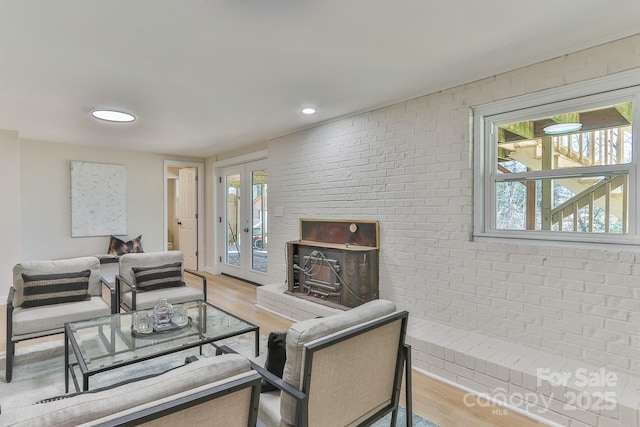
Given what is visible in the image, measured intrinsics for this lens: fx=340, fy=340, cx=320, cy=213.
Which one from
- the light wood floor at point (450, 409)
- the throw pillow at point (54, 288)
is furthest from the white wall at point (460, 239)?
the throw pillow at point (54, 288)

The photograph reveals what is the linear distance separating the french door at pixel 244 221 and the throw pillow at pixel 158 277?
5.44 ft

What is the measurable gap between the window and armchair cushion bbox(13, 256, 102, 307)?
354cm

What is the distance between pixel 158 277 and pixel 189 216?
138 inches

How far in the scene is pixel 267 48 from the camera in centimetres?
225

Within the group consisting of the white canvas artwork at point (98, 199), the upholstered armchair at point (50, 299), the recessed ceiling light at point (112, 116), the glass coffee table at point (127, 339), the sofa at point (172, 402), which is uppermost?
the recessed ceiling light at point (112, 116)

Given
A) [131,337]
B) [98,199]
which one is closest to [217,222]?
[98,199]

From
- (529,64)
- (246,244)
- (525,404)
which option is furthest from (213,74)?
(246,244)

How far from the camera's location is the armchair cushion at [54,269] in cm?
288

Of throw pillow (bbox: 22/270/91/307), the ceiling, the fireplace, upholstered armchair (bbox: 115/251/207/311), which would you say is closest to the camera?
the ceiling

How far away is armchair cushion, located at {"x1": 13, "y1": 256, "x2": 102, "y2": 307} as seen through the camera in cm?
288

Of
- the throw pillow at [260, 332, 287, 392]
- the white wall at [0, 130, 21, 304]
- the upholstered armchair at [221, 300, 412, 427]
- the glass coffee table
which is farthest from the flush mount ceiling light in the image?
the white wall at [0, 130, 21, 304]

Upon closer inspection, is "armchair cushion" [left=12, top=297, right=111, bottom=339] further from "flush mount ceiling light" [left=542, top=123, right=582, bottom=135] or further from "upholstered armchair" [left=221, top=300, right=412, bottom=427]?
"flush mount ceiling light" [left=542, top=123, right=582, bottom=135]

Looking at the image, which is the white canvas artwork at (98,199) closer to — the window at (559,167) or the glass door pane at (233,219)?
the glass door pane at (233,219)

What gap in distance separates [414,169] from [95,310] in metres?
3.09
